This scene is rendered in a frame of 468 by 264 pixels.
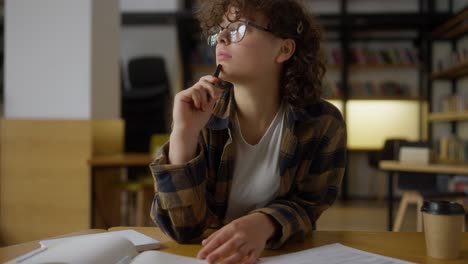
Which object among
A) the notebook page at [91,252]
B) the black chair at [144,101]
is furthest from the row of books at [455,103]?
the notebook page at [91,252]

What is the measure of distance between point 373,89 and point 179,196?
5.11 metres

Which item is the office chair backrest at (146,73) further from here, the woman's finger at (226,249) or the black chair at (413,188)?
the woman's finger at (226,249)

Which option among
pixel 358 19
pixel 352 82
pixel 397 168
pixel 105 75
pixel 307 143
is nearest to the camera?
pixel 307 143

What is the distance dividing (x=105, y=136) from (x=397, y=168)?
87.9 inches

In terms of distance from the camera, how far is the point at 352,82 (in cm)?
563

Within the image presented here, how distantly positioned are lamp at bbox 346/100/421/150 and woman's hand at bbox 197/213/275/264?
515 centimetres

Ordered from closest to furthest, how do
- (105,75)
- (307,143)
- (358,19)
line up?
(307,143), (105,75), (358,19)

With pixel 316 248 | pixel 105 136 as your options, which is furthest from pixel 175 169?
pixel 105 136

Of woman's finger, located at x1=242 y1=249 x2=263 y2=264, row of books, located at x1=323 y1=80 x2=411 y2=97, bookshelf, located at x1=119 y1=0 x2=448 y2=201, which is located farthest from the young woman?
row of books, located at x1=323 y1=80 x2=411 y2=97

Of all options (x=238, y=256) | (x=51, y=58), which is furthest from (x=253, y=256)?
(x=51, y=58)

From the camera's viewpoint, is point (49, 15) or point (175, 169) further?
point (49, 15)

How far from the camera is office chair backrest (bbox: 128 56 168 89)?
5406mm

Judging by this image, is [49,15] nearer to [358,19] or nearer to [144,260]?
[144,260]

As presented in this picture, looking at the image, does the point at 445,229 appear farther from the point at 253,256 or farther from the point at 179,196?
the point at 179,196
